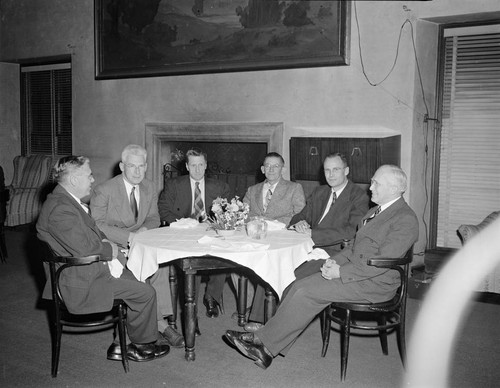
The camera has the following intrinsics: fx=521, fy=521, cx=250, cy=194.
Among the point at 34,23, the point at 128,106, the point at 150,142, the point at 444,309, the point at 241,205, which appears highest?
the point at 34,23

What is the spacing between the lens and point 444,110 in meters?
5.52

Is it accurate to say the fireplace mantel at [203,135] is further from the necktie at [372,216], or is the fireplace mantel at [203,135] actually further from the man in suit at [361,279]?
the man in suit at [361,279]

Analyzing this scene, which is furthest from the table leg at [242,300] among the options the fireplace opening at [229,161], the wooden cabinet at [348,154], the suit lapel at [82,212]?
the fireplace opening at [229,161]

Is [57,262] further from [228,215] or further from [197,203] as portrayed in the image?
[197,203]

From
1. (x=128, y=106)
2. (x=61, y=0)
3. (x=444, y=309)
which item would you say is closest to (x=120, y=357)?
(x=444, y=309)

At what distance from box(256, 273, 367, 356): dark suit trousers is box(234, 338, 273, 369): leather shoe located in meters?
0.07

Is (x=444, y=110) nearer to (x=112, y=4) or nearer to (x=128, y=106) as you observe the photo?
(x=128, y=106)

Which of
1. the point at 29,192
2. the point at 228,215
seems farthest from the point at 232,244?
the point at 29,192

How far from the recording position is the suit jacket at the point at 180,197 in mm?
4711

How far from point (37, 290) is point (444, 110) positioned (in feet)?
14.9

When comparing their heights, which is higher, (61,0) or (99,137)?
(61,0)

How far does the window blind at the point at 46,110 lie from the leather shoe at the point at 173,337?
17.6ft

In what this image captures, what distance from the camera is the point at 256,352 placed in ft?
11.0

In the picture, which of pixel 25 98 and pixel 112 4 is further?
pixel 25 98
